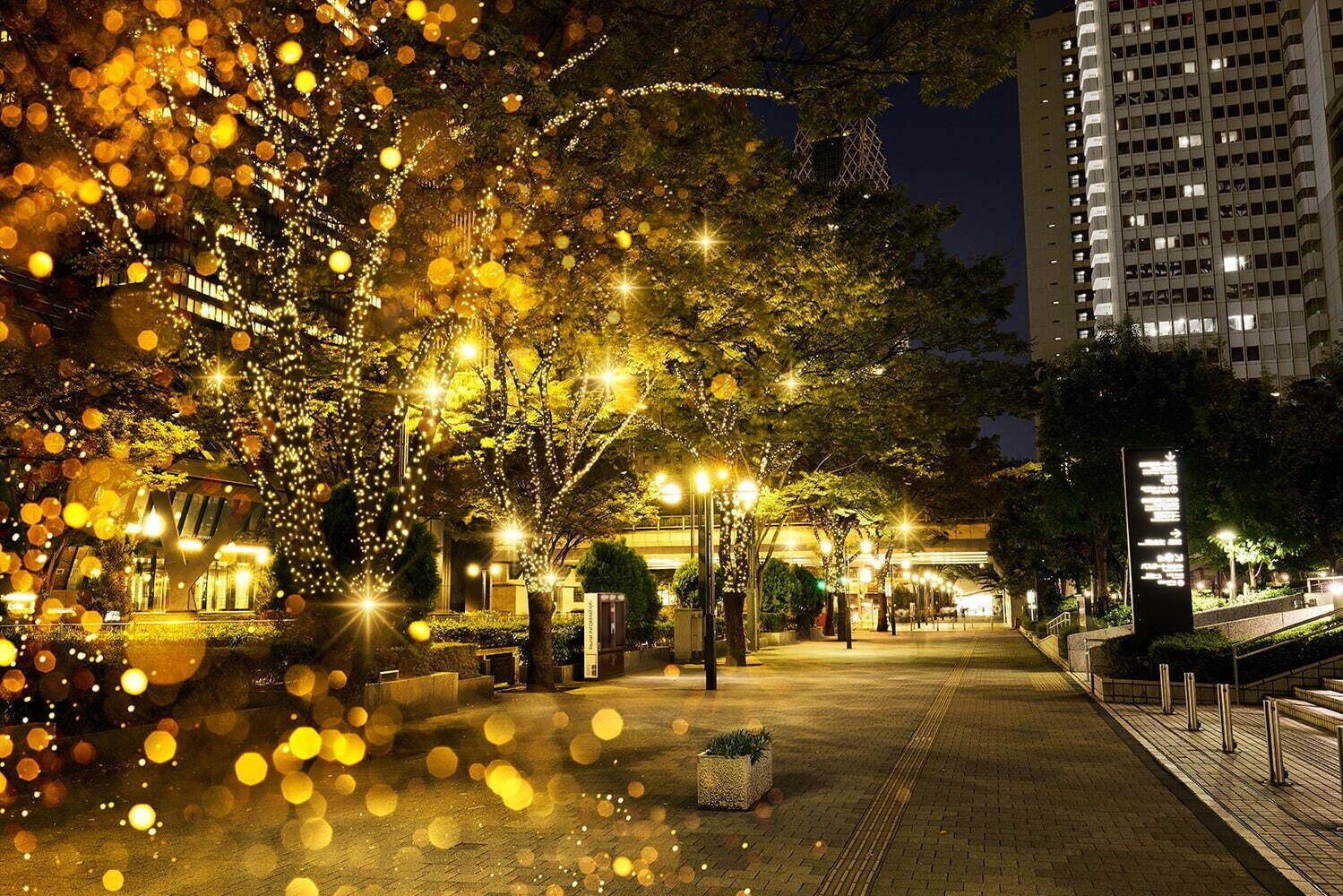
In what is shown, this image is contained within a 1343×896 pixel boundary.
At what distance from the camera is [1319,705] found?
44.5ft

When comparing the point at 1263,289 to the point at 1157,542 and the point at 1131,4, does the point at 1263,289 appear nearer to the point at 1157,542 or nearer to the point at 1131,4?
the point at 1131,4

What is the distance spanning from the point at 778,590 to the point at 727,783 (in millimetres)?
35031

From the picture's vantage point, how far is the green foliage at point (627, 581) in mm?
24688

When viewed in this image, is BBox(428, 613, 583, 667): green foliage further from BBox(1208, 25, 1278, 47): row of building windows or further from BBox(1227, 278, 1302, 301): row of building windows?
BBox(1208, 25, 1278, 47): row of building windows

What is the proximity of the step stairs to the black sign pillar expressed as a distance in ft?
9.99

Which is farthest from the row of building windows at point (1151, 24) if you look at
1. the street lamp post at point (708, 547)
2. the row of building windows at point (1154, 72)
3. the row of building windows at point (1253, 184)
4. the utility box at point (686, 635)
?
the utility box at point (686, 635)

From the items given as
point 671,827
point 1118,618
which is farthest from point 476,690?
point 1118,618

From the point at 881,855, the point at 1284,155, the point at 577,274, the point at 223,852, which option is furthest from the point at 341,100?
the point at 1284,155

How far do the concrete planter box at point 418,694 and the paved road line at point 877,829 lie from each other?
7.49 meters

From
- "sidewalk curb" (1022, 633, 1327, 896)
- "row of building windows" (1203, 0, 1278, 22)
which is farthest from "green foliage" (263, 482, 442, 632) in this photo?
"row of building windows" (1203, 0, 1278, 22)

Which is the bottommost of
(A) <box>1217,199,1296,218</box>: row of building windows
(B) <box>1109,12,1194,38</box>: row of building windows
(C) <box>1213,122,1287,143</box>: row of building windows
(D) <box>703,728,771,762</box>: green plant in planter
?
(D) <box>703,728,771,762</box>: green plant in planter

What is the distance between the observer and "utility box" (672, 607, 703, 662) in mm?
27922

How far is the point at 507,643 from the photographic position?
22734 mm

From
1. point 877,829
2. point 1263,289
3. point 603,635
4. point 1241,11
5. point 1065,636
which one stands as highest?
point 1241,11
